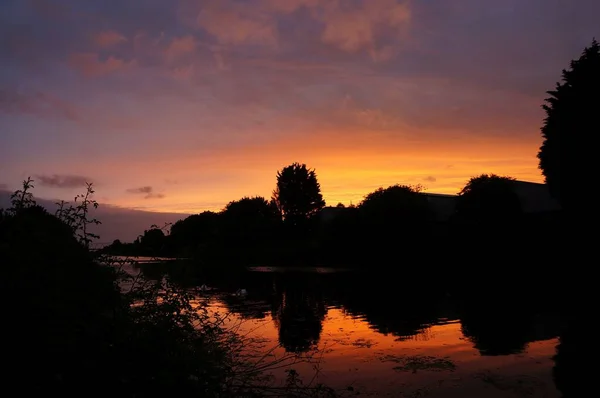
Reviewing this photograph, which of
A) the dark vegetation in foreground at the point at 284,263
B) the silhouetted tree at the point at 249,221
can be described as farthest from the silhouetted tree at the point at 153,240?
the silhouetted tree at the point at 249,221

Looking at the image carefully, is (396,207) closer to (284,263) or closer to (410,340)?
(284,263)

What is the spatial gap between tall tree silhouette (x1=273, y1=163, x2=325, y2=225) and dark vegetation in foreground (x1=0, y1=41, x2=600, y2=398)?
11.4 m

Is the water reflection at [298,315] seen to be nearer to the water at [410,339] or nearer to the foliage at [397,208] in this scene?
the water at [410,339]

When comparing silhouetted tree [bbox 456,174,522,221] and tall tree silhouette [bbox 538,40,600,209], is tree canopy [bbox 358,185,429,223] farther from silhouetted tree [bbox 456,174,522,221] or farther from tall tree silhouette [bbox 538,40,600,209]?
tall tree silhouette [bbox 538,40,600,209]

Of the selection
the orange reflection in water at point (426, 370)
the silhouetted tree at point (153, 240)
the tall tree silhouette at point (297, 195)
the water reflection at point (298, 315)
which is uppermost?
the tall tree silhouette at point (297, 195)

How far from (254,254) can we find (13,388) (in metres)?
76.3

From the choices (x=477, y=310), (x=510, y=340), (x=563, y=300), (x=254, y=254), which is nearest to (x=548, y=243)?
(x=563, y=300)

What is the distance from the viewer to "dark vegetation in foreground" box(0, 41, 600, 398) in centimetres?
622

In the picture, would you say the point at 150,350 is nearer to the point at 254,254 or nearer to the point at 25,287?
the point at 25,287

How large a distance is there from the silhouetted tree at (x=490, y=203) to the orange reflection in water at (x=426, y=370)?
2625cm

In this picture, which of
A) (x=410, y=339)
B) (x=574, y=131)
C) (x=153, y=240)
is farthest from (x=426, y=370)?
(x=574, y=131)

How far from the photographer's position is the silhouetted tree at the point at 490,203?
43.0 metres

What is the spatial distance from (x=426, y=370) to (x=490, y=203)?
32867 millimetres

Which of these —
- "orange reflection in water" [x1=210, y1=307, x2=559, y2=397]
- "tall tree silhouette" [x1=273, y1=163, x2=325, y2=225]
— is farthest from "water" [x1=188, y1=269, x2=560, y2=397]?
"tall tree silhouette" [x1=273, y1=163, x2=325, y2=225]
